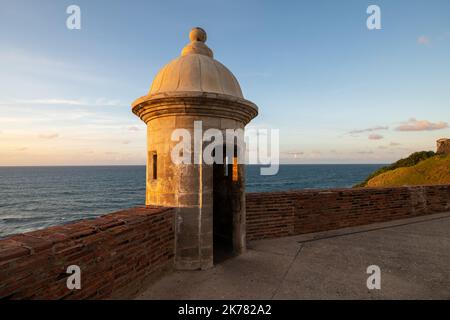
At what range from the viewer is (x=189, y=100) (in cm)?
486

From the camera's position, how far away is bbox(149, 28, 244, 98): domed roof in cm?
511

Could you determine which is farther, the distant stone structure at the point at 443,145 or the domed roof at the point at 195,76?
the distant stone structure at the point at 443,145

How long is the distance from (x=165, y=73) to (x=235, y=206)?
10.4 feet

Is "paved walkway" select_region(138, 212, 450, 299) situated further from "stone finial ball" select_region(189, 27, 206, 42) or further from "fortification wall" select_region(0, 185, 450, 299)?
"stone finial ball" select_region(189, 27, 206, 42)

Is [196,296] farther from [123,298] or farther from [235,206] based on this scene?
[235,206]

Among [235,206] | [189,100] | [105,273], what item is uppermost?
[189,100]

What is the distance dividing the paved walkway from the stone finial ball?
4795 millimetres

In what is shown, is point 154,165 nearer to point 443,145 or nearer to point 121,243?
point 121,243

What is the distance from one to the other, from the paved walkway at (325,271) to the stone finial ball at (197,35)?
479 centimetres

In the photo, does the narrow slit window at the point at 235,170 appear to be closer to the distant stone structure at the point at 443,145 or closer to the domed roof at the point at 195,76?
the domed roof at the point at 195,76

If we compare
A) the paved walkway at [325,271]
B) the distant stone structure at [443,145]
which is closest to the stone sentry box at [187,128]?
the paved walkway at [325,271]

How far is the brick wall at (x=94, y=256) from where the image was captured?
255 cm

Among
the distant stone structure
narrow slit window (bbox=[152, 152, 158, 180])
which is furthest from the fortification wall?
the distant stone structure
